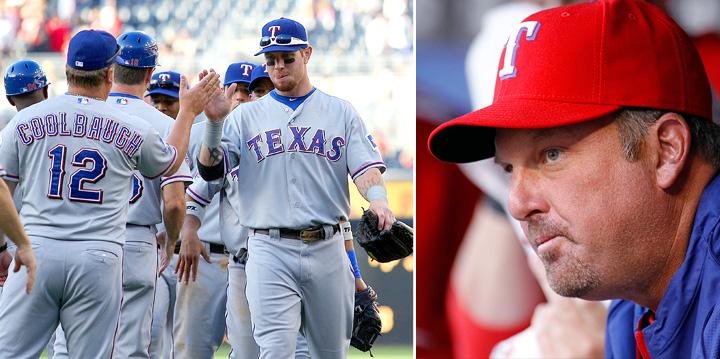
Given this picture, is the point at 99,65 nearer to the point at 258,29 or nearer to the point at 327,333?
the point at 327,333

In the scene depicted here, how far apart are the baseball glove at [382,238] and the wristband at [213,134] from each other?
0.86 metres

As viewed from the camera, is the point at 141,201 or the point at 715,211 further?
the point at 141,201

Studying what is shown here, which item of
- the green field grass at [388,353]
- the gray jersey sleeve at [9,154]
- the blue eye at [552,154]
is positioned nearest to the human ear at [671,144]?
the blue eye at [552,154]

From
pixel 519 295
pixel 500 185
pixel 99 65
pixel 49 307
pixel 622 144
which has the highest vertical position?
pixel 622 144

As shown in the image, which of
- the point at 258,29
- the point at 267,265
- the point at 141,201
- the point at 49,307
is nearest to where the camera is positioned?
the point at 49,307

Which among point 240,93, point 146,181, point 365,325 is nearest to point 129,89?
point 146,181

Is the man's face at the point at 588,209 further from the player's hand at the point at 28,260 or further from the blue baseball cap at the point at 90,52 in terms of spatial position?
the blue baseball cap at the point at 90,52

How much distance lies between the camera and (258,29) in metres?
11.1

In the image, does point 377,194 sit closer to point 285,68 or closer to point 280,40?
point 285,68

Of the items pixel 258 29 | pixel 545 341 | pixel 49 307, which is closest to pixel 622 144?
pixel 545 341

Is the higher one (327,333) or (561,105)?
(561,105)

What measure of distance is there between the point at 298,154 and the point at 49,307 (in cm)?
139

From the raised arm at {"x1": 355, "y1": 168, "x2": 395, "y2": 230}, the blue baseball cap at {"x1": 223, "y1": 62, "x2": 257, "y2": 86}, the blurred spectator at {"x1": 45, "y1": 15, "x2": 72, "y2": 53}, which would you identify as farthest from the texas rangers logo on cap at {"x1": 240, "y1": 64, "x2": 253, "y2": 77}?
the blurred spectator at {"x1": 45, "y1": 15, "x2": 72, "y2": 53}

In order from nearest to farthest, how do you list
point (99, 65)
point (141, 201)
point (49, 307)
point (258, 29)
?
point (49, 307) < point (99, 65) < point (141, 201) < point (258, 29)
